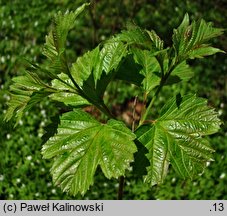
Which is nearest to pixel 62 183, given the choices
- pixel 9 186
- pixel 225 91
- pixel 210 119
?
pixel 210 119

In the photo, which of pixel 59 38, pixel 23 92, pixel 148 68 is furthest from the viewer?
pixel 148 68

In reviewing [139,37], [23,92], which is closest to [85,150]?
[23,92]

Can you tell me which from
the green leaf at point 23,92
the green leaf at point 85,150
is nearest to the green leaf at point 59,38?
the green leaf at point 23,92

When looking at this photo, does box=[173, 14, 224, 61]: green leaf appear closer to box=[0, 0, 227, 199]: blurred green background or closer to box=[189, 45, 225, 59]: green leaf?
box=[189, 45, 225, 59]: green leaf

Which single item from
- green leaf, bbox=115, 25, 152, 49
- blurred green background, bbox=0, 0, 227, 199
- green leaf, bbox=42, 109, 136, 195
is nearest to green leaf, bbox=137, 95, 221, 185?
green leaf, bbox=42, 109, 136, 195

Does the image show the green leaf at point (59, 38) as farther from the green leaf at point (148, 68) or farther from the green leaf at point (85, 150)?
the green leaf at point (148, 68)

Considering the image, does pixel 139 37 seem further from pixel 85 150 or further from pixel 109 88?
pixel 109 88
